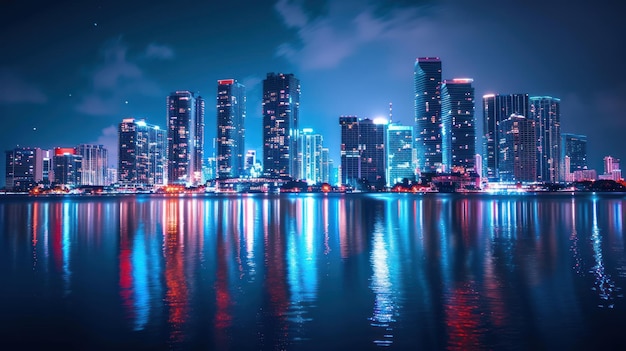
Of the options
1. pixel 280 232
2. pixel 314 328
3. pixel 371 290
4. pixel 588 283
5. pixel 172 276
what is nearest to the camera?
pixel 314 328

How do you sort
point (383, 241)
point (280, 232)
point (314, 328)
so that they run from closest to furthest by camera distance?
point (314, 328) → point (383, 241) → point (280, 232)

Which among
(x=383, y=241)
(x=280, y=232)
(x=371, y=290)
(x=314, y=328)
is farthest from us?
(x=280, y=232)

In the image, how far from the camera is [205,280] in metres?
20.4

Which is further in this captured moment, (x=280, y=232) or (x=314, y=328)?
(x=280, y=232)

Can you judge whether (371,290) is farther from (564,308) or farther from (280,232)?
(280,232)

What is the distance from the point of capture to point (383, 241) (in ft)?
114

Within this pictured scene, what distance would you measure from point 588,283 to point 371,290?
9389mm

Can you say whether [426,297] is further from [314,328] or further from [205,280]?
[205,280]

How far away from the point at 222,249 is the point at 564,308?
20512 millimetres

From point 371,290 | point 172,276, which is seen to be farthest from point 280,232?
point 371,290

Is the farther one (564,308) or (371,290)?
(371,290)

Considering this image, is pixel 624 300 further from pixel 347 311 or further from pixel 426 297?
pixel 347 311

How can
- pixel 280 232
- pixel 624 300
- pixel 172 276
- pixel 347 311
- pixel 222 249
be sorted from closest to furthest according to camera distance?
pixel 347 311 < pixel 624 300 < pixel 172 276 < pixel 222 249 < pixel 280 232

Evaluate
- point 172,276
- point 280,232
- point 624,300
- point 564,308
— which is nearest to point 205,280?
point 172,276
